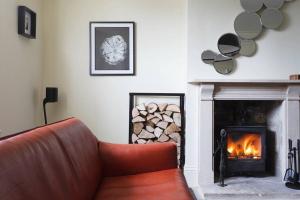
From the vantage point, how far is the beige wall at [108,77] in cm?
362

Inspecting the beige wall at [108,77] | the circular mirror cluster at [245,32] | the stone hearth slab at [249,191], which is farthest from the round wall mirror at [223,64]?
the stone hearth slab at [249,191]

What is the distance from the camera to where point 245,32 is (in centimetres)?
337

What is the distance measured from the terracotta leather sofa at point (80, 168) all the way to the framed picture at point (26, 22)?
134cm

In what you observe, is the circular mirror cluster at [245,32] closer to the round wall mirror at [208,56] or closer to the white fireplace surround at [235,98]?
the round wall mirror at [208,56]

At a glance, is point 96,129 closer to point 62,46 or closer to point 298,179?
point 62,46

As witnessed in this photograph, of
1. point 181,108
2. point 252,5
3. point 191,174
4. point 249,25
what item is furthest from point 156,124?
point 252,5

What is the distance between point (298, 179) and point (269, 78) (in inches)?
43.1

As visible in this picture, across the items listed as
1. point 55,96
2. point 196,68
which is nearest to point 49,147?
point 55,96

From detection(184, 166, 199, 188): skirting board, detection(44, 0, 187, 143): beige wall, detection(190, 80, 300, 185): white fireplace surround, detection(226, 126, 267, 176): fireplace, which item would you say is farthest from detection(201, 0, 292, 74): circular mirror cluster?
detection(184, 166, 199, 188): skirting board

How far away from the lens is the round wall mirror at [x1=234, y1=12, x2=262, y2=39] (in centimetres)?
336

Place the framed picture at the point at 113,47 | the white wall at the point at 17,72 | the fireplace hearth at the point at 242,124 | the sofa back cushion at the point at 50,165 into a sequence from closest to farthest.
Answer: the sofa back cushion at the point at 50,165 < the white wall at the point at 17,72 < the fireplace hearth at the point at 242,124 < the framed picture at the point at 113,47

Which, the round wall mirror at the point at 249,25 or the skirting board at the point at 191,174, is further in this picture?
the skirting board at the point at 191,174

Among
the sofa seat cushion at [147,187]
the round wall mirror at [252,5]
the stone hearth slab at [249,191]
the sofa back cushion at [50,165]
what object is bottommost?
the stone hearth slab at [249,191]

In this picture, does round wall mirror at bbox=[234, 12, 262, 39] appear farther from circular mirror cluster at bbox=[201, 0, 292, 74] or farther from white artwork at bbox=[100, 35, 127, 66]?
white artwork at bbox=[100, 35, 127, 66]
